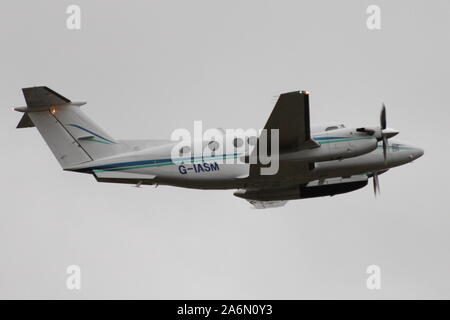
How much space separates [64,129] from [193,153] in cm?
515

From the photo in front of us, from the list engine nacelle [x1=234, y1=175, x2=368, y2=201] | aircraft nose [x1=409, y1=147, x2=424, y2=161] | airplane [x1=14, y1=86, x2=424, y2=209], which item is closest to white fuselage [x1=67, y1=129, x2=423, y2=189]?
airplane [x1=14, y1=86, x2=424, y2=209]

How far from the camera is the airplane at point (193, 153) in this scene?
34.3 metres

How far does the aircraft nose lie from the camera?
37094 millimetres

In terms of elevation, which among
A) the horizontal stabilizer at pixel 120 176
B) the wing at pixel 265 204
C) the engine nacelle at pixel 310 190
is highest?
the horizontal stabilizer at pixel 120 176

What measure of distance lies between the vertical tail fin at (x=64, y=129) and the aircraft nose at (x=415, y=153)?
38.9ft

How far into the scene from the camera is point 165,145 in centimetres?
3512

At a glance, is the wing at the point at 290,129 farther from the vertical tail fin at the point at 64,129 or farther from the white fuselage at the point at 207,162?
the vertical tail fin at the point at 64,129

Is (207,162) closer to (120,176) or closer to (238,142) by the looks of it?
(238,142)

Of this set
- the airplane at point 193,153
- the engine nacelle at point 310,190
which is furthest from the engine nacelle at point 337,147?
the engine nacelle at point 310,190

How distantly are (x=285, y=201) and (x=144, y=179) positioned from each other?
23.0 feet

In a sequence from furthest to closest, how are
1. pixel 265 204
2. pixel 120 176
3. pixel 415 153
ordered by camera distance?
pixel 265 204 < pixel 415 153 < pixel 120 176

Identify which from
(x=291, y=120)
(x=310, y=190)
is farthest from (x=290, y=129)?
(x=310, y=190)

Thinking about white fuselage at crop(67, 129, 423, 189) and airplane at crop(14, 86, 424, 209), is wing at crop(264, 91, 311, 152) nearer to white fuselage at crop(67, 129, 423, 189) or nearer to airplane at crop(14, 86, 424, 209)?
airplane at crop(14, 86, 424, 209)

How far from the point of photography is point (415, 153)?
3716cm
